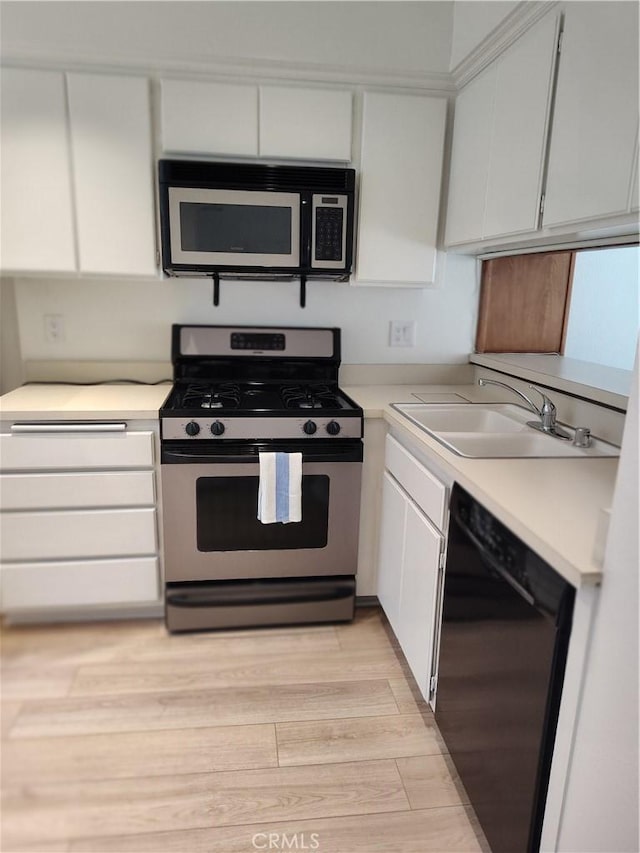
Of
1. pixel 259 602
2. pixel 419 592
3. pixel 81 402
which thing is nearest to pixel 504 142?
pixel 419 592

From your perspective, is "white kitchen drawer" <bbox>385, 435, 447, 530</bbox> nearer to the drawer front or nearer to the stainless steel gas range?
the stainless steel gas range

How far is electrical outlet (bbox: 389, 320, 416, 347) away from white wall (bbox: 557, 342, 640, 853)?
5.75ft

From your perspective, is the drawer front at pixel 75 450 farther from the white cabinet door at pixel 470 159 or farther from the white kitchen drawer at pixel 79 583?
the white cabinet door at pixel 470 159

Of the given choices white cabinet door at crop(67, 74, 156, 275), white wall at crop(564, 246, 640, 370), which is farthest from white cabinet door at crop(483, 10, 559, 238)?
white cabinet door at crop(67, 74, 156, 275)

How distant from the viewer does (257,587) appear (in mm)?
2262

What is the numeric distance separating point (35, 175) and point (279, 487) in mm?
1437

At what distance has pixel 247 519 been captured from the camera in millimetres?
2195

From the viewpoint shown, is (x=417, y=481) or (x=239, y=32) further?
(x=239, y=32)

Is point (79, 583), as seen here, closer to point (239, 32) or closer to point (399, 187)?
point (399, 187)

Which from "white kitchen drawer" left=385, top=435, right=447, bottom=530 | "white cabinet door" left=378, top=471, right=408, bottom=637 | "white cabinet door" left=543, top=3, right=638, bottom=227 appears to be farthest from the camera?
"white cabinet door" left=378, top=471, right=408, bottom=637

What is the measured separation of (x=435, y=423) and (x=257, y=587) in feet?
3.07

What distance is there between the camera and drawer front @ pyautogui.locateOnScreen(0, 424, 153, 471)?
2055 mm

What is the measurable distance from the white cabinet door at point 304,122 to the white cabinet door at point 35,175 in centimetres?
73

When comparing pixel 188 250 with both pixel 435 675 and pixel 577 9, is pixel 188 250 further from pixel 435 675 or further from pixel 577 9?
pixel 435 675
